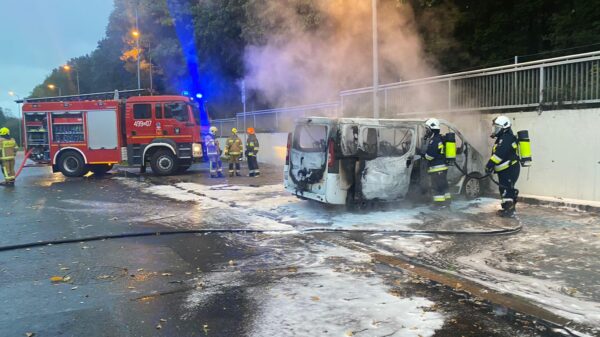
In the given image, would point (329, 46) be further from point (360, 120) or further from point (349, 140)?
point (349, 140)

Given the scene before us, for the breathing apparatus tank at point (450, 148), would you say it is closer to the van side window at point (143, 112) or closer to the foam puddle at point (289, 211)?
the foam puddle at point (289, 211)

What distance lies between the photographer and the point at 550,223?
7.27 m

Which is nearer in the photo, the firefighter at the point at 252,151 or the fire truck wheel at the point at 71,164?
the firefighter at the point at 252,151

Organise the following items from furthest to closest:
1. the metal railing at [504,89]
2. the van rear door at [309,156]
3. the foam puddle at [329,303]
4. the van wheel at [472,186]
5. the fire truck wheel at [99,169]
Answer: the fire truck wheel at [99,169], the van wheel at [472,186], the metal railing at [504,89], the van rear door at [309,156], the foam puddle at [329,303]

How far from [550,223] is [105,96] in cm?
1394

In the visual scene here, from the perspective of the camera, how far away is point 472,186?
9125 mm

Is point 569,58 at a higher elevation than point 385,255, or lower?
higher

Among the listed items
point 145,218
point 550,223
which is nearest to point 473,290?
point 550,223

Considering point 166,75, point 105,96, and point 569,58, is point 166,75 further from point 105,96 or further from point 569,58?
point 569,58

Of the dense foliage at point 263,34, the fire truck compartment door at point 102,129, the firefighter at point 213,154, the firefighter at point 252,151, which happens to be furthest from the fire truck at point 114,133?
the dense foliage at point 263,34

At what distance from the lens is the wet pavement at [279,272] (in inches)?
142

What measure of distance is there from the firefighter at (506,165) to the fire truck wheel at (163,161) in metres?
10.4

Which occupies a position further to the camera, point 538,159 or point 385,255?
point 538,159

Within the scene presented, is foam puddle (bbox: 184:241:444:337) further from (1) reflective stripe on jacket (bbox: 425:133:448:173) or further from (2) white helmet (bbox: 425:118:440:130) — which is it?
(2) white helmet (bbox: 425:118:440:130)
